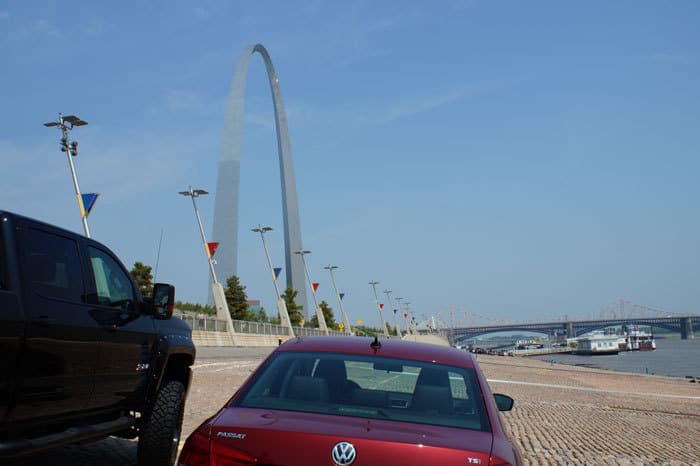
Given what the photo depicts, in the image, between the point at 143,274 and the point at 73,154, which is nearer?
the point at 73,154

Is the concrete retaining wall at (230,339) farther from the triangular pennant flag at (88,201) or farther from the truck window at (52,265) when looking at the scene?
the truck window at (52,265)

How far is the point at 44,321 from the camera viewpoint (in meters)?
4.54

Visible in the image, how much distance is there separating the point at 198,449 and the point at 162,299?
→ 112 inches

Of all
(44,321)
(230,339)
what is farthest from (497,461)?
(230,339)

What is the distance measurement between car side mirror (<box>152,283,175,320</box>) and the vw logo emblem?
10.4 ft

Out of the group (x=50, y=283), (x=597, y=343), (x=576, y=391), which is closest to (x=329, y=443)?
(x=50, y=283)

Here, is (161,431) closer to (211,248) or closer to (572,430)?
(572,430)

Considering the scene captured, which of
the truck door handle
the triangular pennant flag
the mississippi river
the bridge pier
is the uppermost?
the triangular pennant flag

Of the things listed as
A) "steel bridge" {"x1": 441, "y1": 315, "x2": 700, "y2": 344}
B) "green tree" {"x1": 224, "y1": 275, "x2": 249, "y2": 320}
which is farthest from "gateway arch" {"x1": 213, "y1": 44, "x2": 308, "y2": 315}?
"steel bridge" {"x1": 441, "y1": 315, "x2": 700, "y2": 344}

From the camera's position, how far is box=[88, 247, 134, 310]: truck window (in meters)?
5.68

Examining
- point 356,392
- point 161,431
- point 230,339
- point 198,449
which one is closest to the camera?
point 198,449

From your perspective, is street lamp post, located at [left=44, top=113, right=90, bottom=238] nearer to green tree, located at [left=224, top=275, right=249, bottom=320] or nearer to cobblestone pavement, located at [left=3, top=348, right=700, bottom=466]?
cobblestone pavement, located at [left=3, top=348, right=700, bottom=466]

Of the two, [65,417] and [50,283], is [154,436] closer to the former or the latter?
[65,417]

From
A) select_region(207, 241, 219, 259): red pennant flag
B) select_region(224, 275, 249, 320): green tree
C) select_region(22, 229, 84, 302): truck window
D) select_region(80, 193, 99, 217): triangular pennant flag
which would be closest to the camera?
select_region(22, 229, 84, 302): truck window
